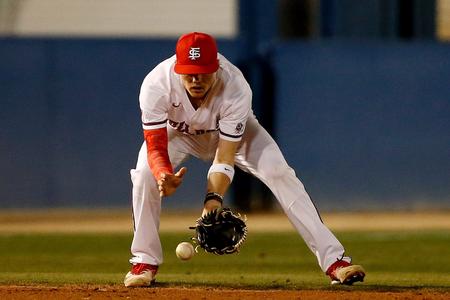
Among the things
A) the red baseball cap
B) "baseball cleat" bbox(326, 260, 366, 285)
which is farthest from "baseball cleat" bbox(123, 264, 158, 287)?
the red baseball cap

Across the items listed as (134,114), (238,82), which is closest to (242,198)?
(134,114)

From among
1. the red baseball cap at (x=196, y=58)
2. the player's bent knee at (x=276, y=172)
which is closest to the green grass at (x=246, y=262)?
the player's bent knee at (x=276, y=172)

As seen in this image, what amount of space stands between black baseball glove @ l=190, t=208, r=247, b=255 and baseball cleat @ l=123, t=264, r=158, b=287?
663 mm

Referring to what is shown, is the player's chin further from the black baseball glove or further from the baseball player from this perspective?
the black baseball glove

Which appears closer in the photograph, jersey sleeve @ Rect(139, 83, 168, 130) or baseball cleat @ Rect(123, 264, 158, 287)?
jersey sleeve @ Rect(139, 83, 168, 130)

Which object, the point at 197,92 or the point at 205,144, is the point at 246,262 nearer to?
the point at 205,144

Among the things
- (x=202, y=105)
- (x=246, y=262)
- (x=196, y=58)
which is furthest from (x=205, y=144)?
(x=246, y=262)

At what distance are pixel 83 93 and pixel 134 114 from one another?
78 centimetres

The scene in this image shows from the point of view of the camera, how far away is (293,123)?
15.9 m

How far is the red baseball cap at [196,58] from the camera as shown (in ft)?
21.7

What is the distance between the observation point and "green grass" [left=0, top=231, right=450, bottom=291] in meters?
7.99

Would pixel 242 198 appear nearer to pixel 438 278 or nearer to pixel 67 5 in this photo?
pixel 67 5

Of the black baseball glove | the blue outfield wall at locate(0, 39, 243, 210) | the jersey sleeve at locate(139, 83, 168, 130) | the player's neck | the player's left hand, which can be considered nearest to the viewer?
the player's left hand

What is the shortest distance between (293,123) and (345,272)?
29.2 feet
